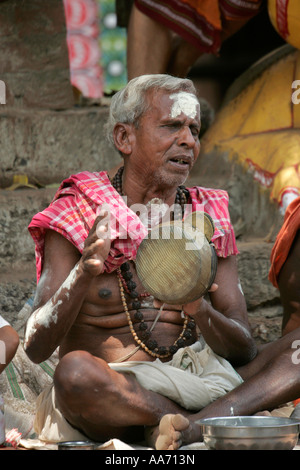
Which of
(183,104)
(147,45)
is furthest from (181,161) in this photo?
(147,45)

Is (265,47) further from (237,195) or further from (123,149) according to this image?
(123,149)

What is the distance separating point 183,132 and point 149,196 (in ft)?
1.06

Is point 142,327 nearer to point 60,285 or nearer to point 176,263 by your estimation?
point 60,285

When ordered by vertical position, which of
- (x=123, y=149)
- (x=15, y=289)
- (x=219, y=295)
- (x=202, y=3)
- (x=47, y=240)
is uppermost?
(x=202, y=3)

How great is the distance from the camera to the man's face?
3711 millimetres

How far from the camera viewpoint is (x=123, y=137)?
152 inches

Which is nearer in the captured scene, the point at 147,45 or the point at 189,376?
the point at 189,376

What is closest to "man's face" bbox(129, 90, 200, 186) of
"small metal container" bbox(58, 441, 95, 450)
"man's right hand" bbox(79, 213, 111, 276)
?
"man's right hand" bbox(79, 213, 111, 276)

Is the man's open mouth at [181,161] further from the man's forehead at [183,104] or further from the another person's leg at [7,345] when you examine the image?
the another person's leg at [7,345]

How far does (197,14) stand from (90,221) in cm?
224

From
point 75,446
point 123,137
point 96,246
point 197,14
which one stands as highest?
point 197,14

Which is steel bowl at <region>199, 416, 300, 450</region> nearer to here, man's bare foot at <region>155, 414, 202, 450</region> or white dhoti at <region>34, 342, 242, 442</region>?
man's bare foot at <region>155, 414, 202, 450</region>

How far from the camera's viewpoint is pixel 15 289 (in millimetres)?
4551
